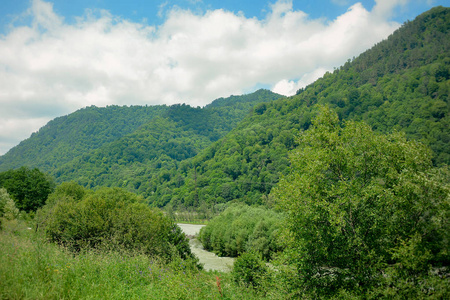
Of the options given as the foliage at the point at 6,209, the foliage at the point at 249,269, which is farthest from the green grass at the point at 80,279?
the foliage at the point at 6,209

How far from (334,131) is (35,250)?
1457 centimetres

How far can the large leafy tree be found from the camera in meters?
11.1

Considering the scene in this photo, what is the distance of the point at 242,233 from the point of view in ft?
146

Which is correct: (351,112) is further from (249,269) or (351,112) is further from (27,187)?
(27,187)

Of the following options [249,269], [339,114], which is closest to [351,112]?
[339,114]

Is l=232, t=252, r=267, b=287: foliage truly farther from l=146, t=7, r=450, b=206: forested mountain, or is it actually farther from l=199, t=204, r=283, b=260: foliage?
l=146, t=7, r=450, b=206: forested mountain

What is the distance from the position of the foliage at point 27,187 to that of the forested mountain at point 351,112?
6021cm

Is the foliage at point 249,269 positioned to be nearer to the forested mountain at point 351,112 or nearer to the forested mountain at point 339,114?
the forested mountain at point 339,114

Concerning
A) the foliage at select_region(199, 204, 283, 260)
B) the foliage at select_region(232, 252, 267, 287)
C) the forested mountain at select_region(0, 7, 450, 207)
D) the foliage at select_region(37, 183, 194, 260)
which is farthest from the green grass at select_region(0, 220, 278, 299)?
the forested mountain at select_region(0, 7, 450, 207)

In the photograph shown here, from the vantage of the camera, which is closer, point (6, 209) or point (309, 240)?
point (309, 240)

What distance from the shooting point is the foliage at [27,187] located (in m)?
52.2

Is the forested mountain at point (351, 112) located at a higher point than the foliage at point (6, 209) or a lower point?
higher

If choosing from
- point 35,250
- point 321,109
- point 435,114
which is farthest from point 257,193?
point 35,250

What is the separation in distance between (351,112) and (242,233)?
104721 mm
